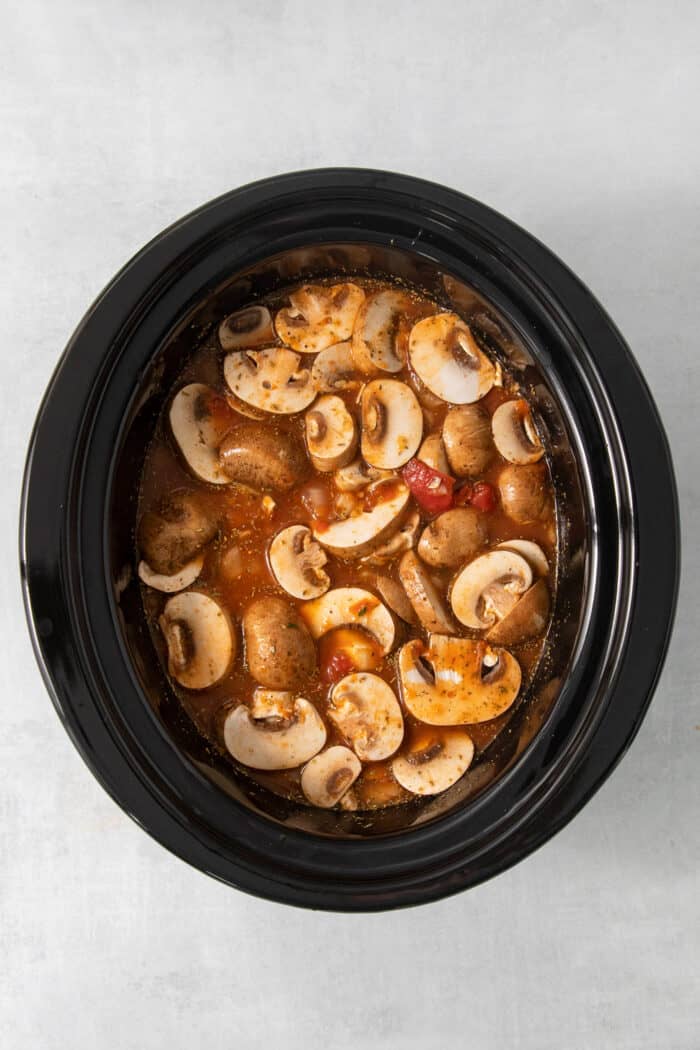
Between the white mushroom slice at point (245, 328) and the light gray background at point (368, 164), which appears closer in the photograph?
the white mushroom slice at point (245, 328)

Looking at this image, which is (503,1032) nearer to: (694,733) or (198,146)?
(694,733)

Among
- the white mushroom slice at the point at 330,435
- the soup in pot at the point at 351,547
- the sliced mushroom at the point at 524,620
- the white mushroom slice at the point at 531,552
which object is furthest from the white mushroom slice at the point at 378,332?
the sliced mushroom at the point at 524,620

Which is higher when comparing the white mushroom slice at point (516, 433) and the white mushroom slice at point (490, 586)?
the white mushroom slice at point (516, 433)

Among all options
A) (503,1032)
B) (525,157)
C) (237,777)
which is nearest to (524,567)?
(237,777)

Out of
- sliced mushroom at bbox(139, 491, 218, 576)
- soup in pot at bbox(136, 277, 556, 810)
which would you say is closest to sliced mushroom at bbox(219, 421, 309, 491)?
soup in pot at bbox(136, 277, 556, 810)

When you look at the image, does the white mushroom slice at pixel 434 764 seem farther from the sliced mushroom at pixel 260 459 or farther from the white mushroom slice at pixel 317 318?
the white mushroom slice at pixel 317 318

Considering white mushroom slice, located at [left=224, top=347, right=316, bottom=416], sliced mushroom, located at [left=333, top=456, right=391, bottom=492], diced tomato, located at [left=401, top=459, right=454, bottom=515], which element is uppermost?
white mushroom slice, located at [left=224, top=347, right=316, bottom=416]

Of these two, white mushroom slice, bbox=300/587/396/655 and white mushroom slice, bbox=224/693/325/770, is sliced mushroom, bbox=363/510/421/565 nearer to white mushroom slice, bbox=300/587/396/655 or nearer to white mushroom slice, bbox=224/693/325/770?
white mushroom slice, bbox=300/587/396/655
